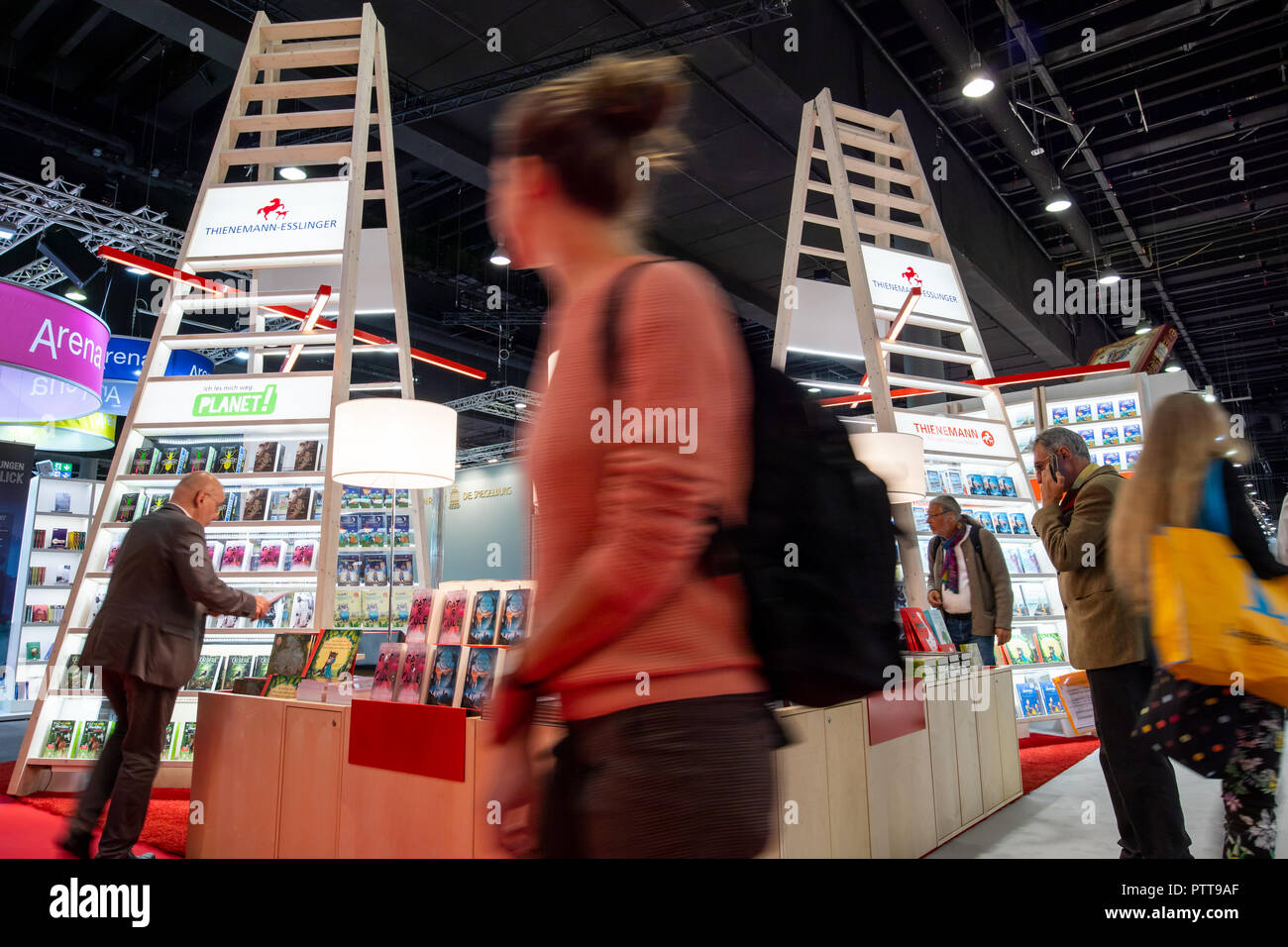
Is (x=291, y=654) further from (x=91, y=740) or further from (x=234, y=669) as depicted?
(x=91, y=740)

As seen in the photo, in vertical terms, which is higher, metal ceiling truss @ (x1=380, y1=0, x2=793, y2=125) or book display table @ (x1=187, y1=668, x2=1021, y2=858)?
metal ceiling truss @ (x1=380, y1=0, x2=793, y2=125)

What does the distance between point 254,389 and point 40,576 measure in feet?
22.6

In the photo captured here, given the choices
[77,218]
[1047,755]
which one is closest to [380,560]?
[1047,755]

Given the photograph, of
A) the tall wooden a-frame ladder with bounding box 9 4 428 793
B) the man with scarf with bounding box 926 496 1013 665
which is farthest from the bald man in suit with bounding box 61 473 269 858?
the man with scarf with bounding box 926 496 1013 665

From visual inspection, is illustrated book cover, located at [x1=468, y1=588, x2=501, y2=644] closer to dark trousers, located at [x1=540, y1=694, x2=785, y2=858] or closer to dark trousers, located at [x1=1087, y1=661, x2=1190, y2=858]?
dark trousers, located at [x1=540, y1=694, x2=785, y2=858]

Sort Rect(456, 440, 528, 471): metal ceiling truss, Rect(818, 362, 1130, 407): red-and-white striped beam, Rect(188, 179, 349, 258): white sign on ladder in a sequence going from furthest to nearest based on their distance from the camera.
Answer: Rect(456, 440, 528, 471): metal ceiling truss → Rect(818, 362, 1130, 407): red-and-white striped beam → Rect(188, 179, 349, 258): white sign on ladder

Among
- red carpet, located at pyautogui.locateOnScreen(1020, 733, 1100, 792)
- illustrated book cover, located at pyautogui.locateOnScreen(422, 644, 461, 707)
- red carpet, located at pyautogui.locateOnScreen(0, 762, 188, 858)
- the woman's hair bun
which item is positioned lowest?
red carpet, located at pyautogui.locateOnScreen(1020, 733, 1100, 792)

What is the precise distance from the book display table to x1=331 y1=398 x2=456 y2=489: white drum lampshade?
96 centimetres

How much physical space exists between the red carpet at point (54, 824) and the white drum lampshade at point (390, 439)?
1.65 metres

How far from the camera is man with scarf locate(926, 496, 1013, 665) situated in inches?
193

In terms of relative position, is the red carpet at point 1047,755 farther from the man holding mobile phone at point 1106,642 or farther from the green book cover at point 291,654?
the green book cover at point 291,654

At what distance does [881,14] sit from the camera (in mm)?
7207

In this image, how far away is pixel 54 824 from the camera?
11.5 ft
